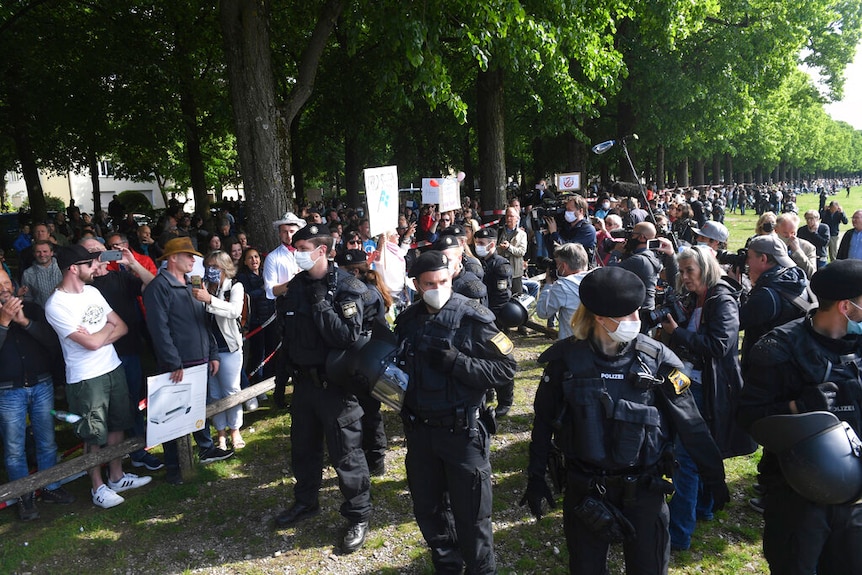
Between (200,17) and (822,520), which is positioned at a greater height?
(200,17)

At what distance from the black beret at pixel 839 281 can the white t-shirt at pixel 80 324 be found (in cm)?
509

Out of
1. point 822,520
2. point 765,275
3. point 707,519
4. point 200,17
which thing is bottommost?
point 707,519

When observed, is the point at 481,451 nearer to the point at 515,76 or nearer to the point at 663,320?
the point at 663,320

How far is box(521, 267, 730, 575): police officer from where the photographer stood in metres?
2.84

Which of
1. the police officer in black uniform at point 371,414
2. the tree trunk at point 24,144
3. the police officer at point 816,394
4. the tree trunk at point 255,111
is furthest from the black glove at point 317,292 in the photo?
the tree trunk at point 24,144

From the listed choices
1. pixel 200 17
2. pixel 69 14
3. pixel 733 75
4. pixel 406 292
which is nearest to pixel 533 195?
pixel 733 75

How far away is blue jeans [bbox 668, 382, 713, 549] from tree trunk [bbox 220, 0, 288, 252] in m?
6.71

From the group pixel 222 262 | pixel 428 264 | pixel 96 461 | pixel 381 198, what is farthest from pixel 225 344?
pixel 428 264

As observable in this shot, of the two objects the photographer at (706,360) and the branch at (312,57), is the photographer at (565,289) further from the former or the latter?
the branch at (312,57)

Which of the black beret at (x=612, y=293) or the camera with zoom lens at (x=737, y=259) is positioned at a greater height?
the black beret at (x=612, y=293)

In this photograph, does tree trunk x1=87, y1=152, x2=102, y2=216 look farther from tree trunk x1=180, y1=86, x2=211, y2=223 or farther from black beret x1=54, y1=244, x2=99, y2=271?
black beret x1=54, y1=244, x2=99, y2=271

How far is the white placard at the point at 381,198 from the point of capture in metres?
6.05

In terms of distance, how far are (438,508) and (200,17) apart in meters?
15.3

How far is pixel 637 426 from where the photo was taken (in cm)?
281
